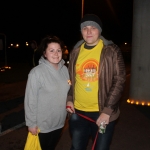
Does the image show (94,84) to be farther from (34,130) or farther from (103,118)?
(34,130)

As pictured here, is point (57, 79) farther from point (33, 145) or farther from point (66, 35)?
point (66, 35)

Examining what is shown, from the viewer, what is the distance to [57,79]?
2.84 meters

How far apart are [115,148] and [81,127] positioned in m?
1.84

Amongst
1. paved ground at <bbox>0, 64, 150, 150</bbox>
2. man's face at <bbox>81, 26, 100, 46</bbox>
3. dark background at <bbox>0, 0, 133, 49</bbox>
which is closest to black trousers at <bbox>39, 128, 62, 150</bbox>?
man's face at <bbox>81, 26, 100, 46</bbox>

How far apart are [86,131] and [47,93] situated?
2.17 ft

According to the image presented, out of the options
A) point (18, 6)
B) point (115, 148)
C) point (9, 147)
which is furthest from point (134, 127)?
point (18, 6)

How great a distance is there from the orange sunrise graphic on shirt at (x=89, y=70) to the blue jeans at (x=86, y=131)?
1.32 ft

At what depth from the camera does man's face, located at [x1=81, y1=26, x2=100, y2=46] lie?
2.72 meters

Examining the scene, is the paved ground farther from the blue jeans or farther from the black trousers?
the blue jeans

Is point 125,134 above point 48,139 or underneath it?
underneath

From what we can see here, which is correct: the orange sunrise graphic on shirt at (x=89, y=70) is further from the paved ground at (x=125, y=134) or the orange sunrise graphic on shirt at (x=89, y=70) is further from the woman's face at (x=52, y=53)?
the paved ground at (x=125, y=134)

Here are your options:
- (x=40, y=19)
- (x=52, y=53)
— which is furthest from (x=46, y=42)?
(x=40, y=19)

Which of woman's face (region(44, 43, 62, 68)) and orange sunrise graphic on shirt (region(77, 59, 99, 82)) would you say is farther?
woman's face (region(44, 43, 62, 68))

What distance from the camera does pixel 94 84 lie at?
8.89ft
